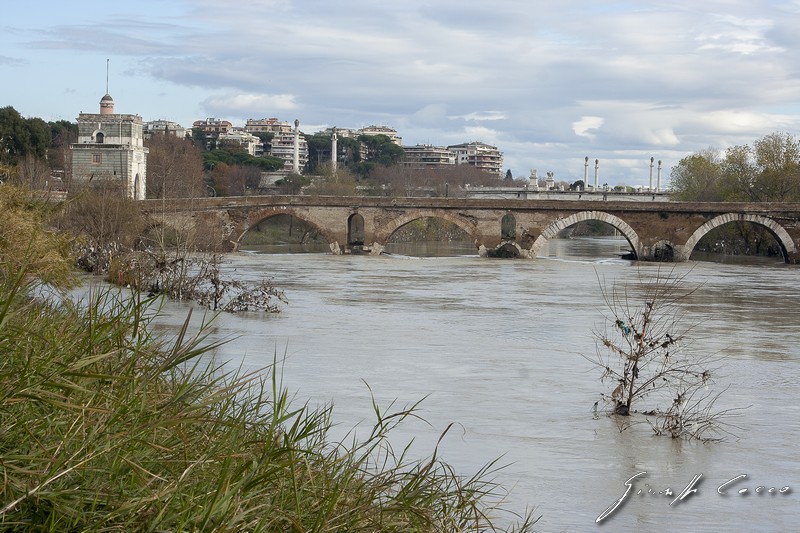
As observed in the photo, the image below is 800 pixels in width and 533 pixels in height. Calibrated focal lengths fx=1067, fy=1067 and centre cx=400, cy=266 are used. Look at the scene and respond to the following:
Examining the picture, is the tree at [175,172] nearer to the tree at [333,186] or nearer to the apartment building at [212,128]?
the tree at [333,186]

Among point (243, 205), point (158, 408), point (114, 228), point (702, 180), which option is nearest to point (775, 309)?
point (114, 228)

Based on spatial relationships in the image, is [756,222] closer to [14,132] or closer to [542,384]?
[542,384]

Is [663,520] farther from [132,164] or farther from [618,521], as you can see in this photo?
[132,164]

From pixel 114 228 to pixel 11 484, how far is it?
21.7 m

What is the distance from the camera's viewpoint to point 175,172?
5022 cm

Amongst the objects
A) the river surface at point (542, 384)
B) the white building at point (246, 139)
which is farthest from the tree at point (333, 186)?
the white building at point (246, 139)

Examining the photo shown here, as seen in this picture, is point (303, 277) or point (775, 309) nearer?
point (775, 309)

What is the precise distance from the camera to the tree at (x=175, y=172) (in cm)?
4528

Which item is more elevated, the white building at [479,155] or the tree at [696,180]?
the white building at [479,155]

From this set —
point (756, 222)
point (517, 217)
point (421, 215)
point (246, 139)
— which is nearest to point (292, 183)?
point (421, 215)

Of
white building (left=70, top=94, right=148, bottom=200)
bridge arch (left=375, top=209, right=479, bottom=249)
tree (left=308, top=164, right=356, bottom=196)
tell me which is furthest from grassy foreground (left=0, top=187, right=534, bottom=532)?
tree (left=308, top=164, right=356, bottom=196)

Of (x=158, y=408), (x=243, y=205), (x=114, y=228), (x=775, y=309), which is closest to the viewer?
(x=158, y=408)

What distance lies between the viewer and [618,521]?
7020 millimetres

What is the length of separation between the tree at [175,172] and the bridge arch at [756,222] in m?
19.3
